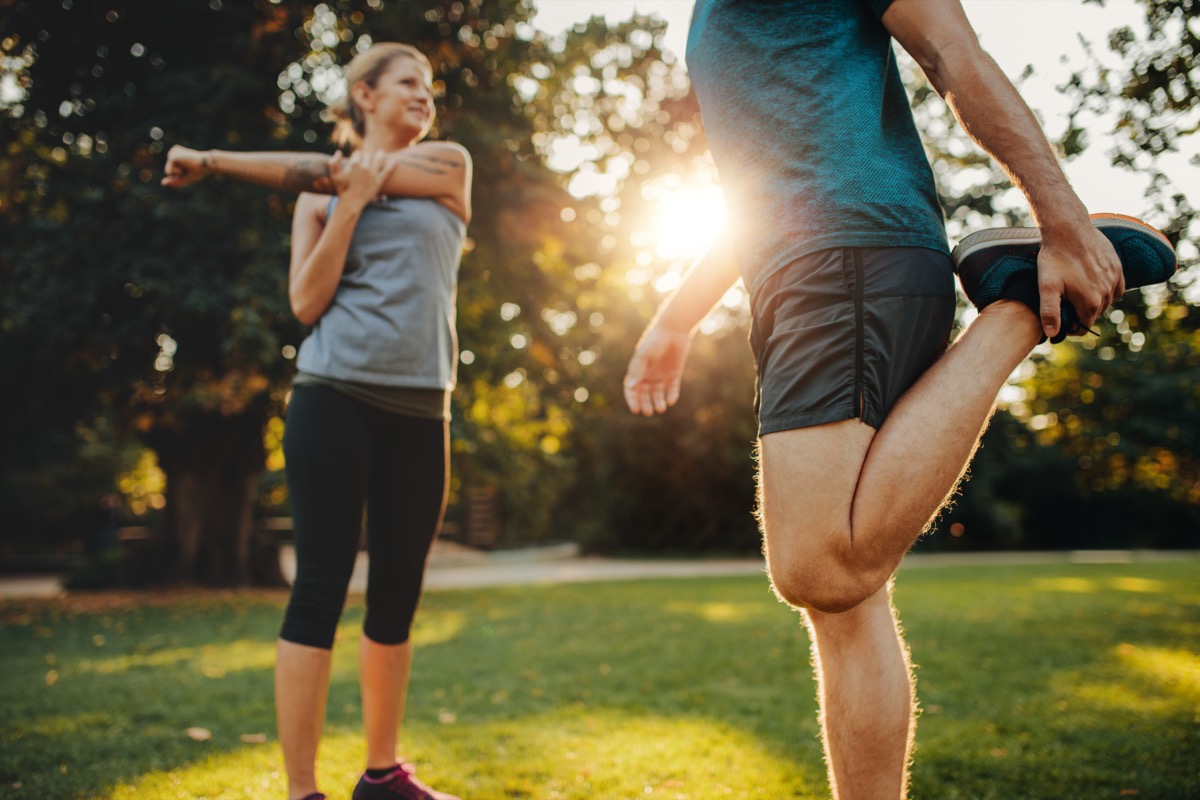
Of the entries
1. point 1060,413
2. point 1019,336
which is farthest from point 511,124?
point 1060,413

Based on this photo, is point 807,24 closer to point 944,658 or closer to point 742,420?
point 944,658

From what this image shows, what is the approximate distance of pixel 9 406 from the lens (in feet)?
38.3

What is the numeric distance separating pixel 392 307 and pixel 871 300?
1367mm

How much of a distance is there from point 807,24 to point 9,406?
13100 millimetres

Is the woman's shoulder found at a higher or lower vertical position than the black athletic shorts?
higher

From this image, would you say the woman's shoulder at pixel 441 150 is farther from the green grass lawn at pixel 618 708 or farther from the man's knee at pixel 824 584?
the green grass lawn at pixel 618 708

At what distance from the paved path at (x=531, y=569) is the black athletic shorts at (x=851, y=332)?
41.3 feet

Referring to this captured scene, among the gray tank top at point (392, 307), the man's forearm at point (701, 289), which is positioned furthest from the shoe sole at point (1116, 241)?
the gray tank top at point (392, 307)

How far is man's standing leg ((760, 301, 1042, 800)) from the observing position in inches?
56.3

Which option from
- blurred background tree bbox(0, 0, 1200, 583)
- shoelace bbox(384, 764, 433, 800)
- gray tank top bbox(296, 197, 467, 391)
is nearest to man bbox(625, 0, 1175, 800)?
gray tank top bbox(296, 197, 467, 391)

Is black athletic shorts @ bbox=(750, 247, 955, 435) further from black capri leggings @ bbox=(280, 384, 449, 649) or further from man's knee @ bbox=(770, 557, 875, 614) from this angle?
black capri leggings @ bbox=(280, 384, 449, 649)

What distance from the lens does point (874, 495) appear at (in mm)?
1426

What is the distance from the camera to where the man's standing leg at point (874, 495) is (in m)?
1.43

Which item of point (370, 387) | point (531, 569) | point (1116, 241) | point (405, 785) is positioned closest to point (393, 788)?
point (405, 785)
